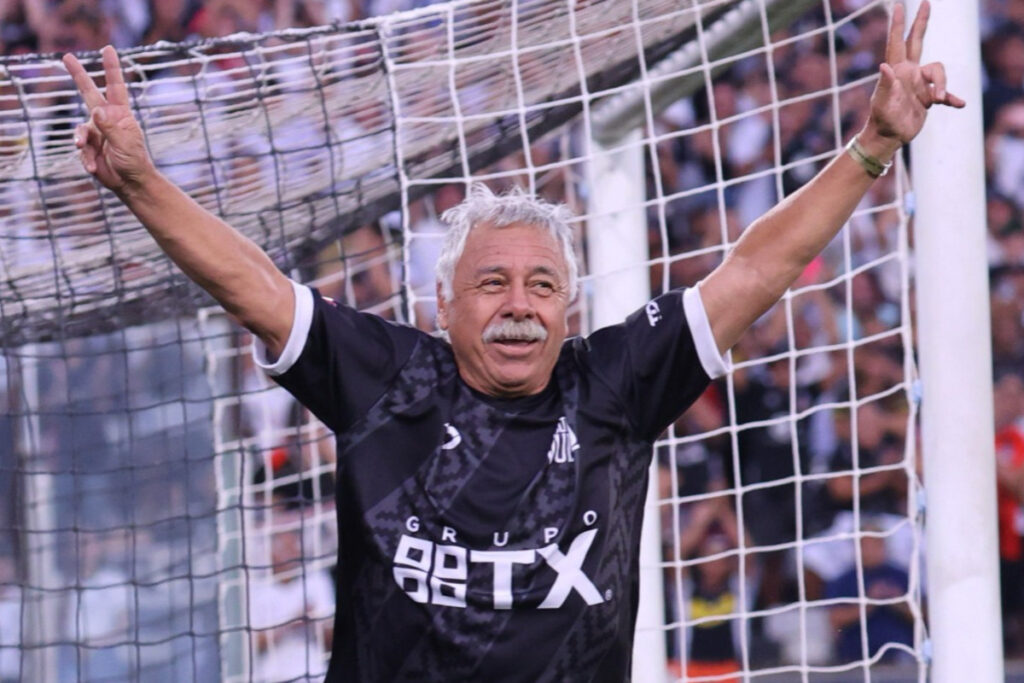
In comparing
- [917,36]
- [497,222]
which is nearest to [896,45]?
[917,36]

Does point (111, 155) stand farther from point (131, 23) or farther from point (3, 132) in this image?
point (131, 23)

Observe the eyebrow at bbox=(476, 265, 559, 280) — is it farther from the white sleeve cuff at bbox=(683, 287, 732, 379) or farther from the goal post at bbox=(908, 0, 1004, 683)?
the goal post at bbox=(908, 0, 1004, 683)

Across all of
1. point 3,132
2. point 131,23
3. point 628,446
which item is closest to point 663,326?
point 628,446

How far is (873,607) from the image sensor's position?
5379mm

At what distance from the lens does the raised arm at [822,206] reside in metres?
2.51

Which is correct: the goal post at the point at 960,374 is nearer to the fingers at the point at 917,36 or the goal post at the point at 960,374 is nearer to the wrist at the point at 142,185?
the fingers at the point at 917,36

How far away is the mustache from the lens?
250 centimetres

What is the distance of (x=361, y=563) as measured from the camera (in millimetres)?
2455

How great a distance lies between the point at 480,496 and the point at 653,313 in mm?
448

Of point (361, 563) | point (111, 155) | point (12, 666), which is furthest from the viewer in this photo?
point (12, 666)

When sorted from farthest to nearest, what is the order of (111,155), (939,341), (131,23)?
(131,23)
(939,341)
(111,155)

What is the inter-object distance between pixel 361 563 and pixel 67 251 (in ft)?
5.62

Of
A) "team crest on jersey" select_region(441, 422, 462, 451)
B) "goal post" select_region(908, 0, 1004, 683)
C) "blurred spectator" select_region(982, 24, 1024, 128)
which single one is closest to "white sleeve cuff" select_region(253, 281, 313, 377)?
"team crest on jersey" select_region(441, 422, 462, 451)

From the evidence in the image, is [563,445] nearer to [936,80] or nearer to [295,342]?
[295,342]
